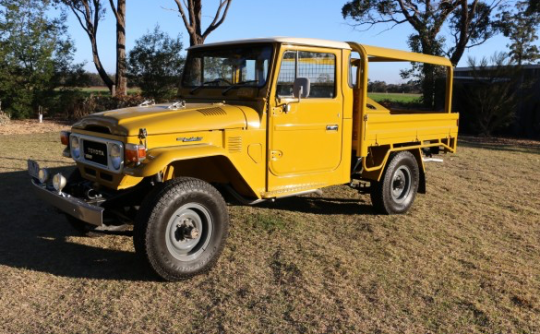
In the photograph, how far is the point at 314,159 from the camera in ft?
16.3

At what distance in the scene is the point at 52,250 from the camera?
14.8 ft

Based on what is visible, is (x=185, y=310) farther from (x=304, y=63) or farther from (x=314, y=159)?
(x=304, y=63)

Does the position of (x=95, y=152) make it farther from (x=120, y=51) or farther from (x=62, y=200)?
(x=120, y=51)

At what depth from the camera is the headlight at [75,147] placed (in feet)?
14.6

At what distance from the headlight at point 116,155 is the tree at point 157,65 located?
560 inches

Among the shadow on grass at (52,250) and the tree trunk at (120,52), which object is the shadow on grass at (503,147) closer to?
the shadow on grass at (52,250)

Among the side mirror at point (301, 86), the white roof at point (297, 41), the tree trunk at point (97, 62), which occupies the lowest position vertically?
the side mirror at point (301, 86)

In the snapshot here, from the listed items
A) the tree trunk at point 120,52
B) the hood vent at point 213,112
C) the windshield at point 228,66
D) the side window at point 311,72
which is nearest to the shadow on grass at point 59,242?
the hood vent at point 213,112

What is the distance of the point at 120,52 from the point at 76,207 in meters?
17.6

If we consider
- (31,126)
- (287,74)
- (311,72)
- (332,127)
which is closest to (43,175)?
(287,74)

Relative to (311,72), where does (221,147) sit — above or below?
below

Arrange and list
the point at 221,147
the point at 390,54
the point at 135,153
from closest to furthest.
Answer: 1. the point at 135,153
2. the point at 221,147
3. the point at 390,54

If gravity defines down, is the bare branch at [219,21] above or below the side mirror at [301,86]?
above

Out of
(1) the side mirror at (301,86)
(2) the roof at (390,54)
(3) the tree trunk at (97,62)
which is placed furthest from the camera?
(3) the tree trunk at (97,62)
